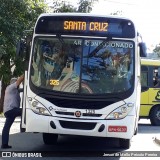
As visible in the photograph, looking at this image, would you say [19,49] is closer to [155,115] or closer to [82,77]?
[82,77]

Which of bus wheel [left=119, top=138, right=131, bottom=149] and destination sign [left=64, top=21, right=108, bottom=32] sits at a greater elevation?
destination sign [left=64, top=21, right=108, bottom=32]

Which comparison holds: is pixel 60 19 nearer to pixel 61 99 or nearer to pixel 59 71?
pixel 59 71

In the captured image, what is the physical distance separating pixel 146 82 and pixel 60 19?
30.5ft

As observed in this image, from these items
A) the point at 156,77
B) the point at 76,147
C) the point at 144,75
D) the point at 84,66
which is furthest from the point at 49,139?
the point at 156,77

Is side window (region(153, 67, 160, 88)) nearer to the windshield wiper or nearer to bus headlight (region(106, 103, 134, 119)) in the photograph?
the windshield wiper

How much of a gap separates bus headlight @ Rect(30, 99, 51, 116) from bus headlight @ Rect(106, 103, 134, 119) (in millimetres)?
1289

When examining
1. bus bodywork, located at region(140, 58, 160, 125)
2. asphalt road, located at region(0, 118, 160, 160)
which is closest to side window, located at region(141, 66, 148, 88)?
bus bodywork, located at region(140, 58, 160, 125)

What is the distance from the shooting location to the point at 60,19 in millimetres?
9383

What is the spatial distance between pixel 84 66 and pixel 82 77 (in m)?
0.24

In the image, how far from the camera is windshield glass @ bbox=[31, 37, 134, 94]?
29.7 ft

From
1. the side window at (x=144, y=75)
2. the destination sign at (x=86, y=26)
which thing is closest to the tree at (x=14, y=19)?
the side window at (x=144, y=75)

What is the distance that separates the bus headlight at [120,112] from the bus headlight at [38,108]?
1289mm

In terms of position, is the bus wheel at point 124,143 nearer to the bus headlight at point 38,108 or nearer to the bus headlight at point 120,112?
the bus headlight at point 120,112

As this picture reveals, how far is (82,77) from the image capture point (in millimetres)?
9055
